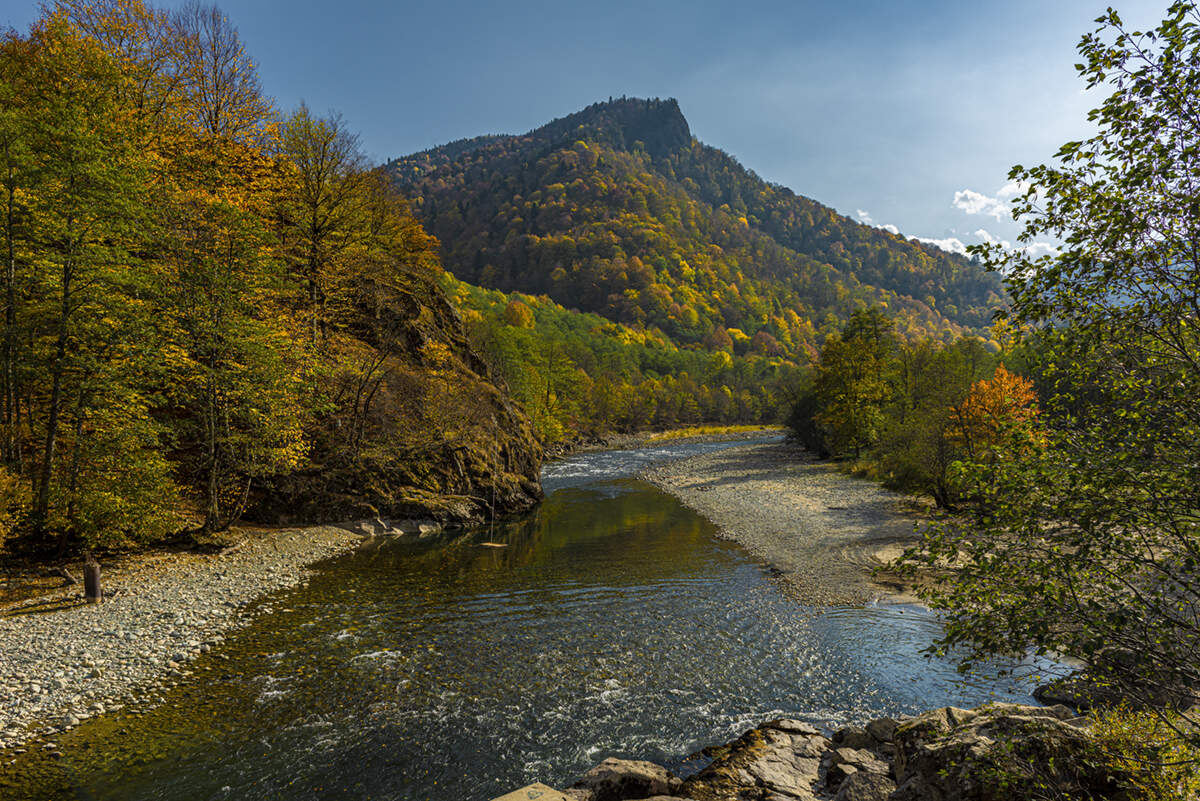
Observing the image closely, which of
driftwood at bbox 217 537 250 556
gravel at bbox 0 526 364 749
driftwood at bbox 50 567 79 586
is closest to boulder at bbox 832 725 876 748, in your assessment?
gravel at bbox 0 526 364 749

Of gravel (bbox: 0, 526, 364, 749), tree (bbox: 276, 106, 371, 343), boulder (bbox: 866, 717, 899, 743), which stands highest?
tree (bbox: 276, 106, 371, 343)

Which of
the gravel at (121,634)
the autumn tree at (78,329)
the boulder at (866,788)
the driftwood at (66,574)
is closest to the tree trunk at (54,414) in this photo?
the autumn tree at (78,329)

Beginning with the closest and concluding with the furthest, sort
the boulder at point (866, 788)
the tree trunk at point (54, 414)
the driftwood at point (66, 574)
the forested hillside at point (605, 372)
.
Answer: the boulder at point (866, 788), the driftwood at point (66, 574), the tree trunk at point (54, 414), the forested hillside at point (605, 372)

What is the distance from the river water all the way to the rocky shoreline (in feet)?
3.44

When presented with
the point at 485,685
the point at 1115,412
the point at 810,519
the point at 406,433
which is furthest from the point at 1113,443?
the point at 406,433

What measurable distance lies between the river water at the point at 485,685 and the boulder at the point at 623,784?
1.08 metres

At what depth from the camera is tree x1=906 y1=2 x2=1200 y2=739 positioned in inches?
195

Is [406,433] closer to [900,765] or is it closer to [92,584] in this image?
[92,584]

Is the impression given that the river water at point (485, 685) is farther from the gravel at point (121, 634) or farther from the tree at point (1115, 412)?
the tree at point (1115, 412)

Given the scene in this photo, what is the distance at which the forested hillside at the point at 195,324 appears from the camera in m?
17.5

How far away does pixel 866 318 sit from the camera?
5738 centimetres

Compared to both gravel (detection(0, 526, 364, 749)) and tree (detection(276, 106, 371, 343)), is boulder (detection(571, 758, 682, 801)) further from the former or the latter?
tree (detection(276, 106, 371, 343))

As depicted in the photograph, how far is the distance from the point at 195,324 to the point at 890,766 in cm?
2624

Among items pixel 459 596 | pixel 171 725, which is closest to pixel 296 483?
pixel 459 596
